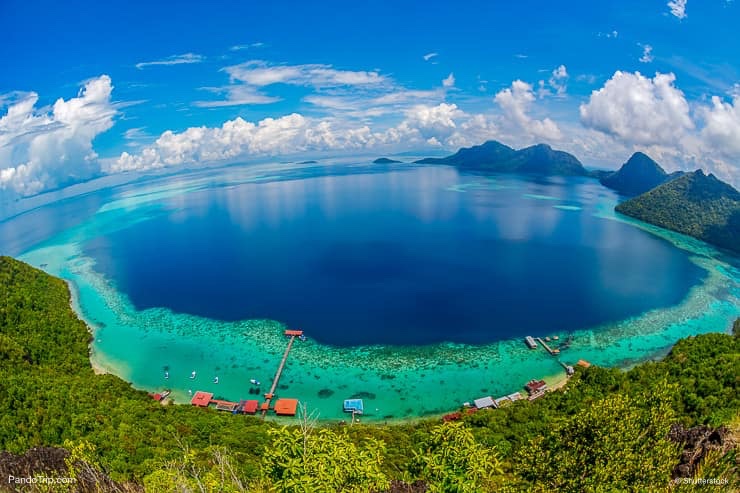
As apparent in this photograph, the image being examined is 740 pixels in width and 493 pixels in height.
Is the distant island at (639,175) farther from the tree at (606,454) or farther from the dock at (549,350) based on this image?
the tree at (606,454)

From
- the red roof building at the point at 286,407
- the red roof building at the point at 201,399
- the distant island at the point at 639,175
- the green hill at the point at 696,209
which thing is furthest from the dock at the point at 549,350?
the distant island at the point at 639,175

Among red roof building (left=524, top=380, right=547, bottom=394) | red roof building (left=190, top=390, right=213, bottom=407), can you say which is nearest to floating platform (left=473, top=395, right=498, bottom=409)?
red roof building (left=524, top=380, right=547, bottom=394)

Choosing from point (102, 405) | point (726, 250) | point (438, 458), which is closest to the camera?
point (438, 458)

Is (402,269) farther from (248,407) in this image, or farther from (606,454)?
(606,454)

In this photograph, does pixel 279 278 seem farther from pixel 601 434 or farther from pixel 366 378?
pixel 601 434

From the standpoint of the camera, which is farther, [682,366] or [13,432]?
[682,366]

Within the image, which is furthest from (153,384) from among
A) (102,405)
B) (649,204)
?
(649,204)
